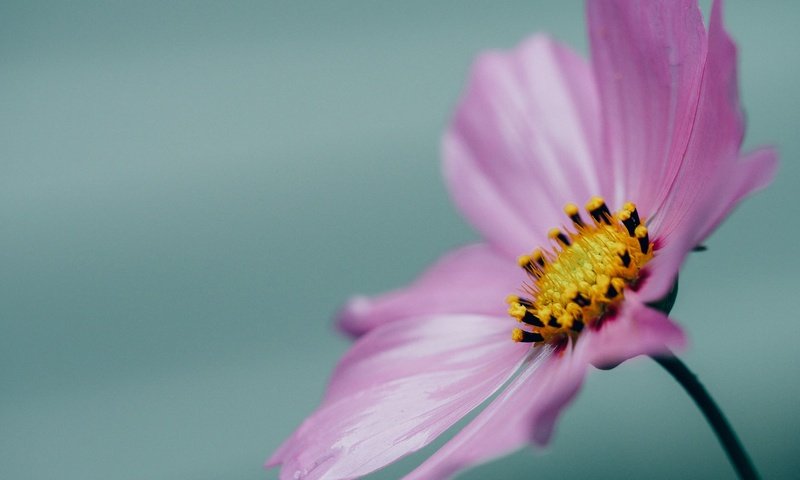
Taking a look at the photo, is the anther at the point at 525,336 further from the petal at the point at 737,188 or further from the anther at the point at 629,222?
the petal at the point at 737,188

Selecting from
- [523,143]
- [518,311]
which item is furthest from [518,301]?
[523,143]

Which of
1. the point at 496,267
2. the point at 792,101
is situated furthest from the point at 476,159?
the point at 792,101

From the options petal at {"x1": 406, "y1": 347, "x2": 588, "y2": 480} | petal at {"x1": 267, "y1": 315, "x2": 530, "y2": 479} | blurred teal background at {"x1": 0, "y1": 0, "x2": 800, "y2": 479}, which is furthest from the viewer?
blurred teal background at {"x1": 0, "y1": 0, "x2": 800, "y2": 479}

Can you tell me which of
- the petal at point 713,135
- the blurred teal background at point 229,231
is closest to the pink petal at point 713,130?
the petal at point 713,135

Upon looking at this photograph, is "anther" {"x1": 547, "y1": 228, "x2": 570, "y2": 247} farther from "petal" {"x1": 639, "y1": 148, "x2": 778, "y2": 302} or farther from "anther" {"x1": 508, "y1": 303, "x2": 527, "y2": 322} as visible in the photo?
"petal" {"x1": 639, "y1": 148, "x2": 778, "y2": 302}

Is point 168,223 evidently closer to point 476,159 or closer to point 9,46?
point 9,46

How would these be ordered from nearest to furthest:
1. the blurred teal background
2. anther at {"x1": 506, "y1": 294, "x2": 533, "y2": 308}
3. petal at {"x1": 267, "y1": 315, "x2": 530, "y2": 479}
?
1. petal at {"x1": 267, "y1": 315, "x2": 530, "y2": 479}
2. anther at {"x1": 506, "y1": 294, "x2": 533, "y2": 308}
3. the blurred teal background

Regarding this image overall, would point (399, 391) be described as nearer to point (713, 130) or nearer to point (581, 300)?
point (581, 300)

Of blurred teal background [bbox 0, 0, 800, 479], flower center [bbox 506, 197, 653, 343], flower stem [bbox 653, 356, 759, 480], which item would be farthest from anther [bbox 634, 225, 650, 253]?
blurred teal background [bbox 0, 0, 800, 479]
